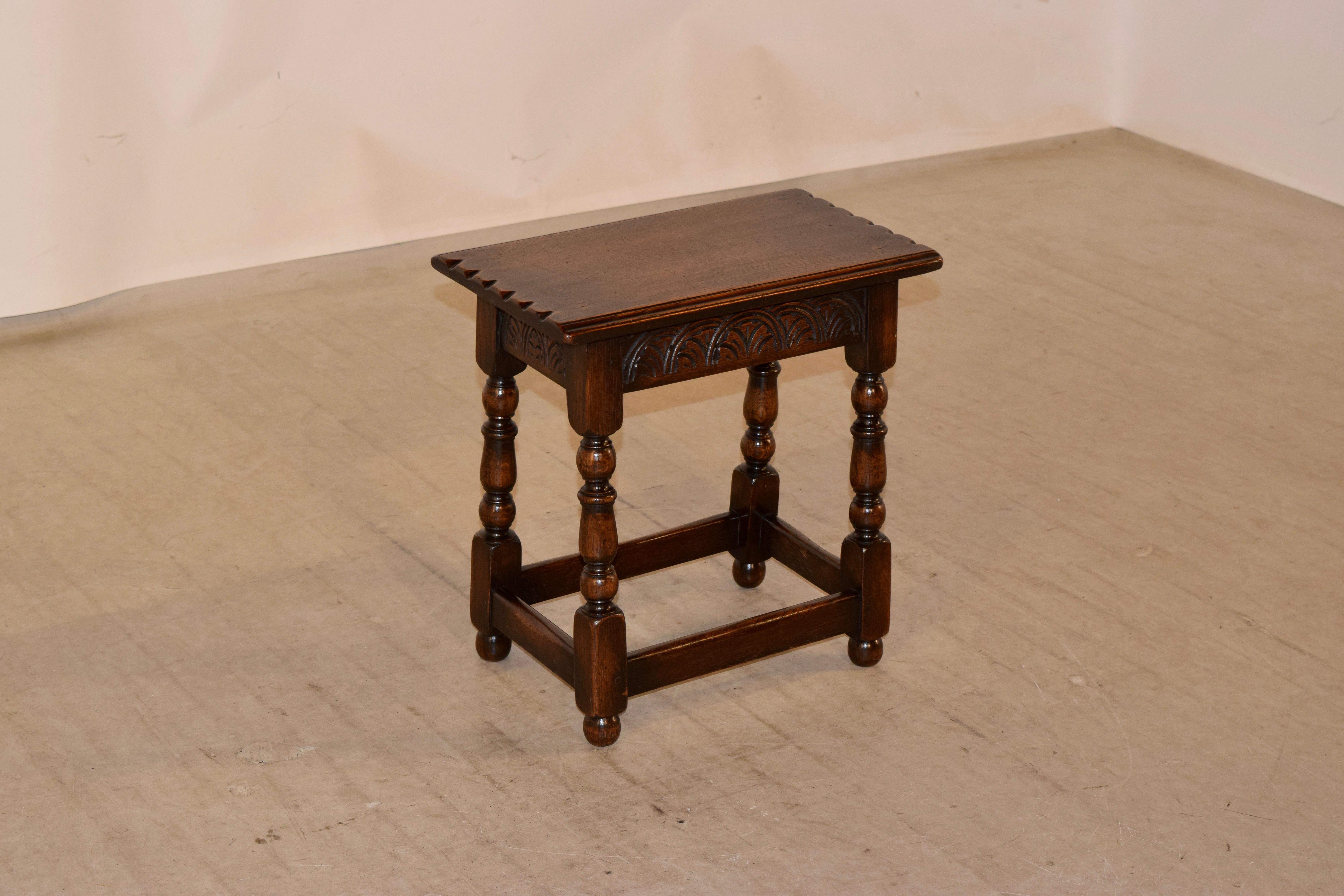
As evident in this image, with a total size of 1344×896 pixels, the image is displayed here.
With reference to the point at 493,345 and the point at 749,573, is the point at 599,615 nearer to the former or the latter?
the point at 493,345

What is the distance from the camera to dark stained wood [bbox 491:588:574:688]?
259cm

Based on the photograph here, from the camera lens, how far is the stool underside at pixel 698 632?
8.49 feet

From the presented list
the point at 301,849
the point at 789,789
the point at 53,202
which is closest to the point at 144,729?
the point at 301,849

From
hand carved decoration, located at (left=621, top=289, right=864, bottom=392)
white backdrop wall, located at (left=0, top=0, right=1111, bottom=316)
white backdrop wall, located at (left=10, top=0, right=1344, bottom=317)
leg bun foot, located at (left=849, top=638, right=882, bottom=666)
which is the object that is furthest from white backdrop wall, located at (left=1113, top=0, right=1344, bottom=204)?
hand carved decoration, located at (left=621, top=289, right=864, bottom=392)

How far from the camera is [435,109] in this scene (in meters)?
4.77

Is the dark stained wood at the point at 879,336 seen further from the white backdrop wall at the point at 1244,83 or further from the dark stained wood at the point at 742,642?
the white backdrop wall at the point at 1244,83

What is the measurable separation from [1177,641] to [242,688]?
1.59 m

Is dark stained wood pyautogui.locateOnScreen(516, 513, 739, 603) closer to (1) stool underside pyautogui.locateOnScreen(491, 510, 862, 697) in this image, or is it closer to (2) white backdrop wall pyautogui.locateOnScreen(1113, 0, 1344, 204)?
(1) stool underside pyautogui.locateOnScreen(491, 510, 862, 697)

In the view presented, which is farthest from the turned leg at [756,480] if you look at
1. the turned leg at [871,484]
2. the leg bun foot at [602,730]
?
the leg bun foot at [602,730]

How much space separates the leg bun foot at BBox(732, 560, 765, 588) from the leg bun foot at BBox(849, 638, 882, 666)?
288 millimetres

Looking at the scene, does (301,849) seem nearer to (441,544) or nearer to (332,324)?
(441,544)

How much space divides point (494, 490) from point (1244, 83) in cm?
382

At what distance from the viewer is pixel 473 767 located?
2.52m

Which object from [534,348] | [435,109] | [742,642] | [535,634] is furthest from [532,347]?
[435,109]
